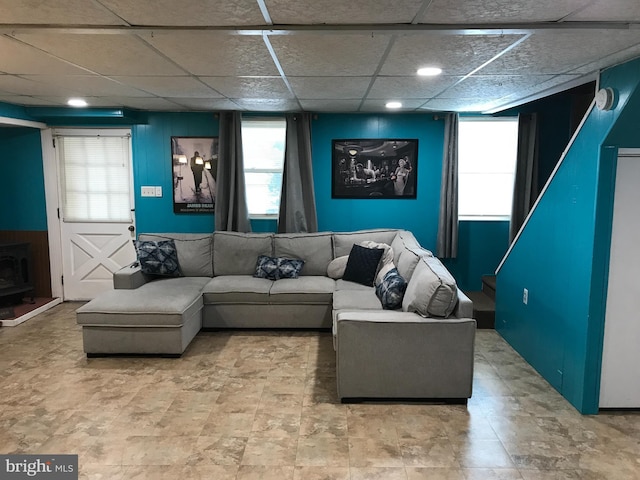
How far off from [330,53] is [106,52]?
4.02 ft

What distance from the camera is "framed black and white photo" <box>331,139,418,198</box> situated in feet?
17.4

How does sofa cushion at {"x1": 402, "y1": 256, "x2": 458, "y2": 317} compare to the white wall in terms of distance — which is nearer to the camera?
the white wall

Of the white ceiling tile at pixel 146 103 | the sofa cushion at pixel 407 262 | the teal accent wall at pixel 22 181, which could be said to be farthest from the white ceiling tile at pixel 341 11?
the teal accent wall at pixel 22 181

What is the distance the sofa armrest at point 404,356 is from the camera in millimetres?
2992

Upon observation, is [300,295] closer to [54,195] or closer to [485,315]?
[485,315]

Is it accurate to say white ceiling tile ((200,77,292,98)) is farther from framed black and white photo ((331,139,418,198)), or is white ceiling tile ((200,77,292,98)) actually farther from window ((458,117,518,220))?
window ((458,117,518,220))

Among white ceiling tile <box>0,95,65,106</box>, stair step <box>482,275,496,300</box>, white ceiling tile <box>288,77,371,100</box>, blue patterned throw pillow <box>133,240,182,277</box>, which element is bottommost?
stair step <box>482,275,496,300</box>

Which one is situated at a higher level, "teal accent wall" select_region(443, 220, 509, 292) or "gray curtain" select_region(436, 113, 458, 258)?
"gray curtain" select_region(436, 113, 458, 258)

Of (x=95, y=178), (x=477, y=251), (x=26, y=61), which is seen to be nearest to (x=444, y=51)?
(x=26, y=61)

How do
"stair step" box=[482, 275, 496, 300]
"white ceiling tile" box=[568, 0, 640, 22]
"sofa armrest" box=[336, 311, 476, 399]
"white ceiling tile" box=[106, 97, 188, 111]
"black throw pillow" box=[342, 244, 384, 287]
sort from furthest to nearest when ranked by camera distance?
"stair step" box=[482, 275, 496, 300] < "black throw pillow" box=[342, 244, 384, 287] < "white ceiling tile" box=[106, 97, 188, 111] < "sofa armrest" box=[336, 311, 476, 399] < "white ceiling tile" box=[568, 0, 640, 22]

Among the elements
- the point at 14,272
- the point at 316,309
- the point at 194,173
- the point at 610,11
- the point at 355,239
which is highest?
the point at 610,11

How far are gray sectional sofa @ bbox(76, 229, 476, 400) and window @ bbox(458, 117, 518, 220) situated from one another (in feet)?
3.40

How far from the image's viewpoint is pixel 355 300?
156 inches

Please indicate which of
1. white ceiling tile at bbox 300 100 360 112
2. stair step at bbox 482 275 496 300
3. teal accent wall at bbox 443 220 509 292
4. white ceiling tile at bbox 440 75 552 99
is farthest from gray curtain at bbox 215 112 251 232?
stair step at bbox 482 275 496 300
